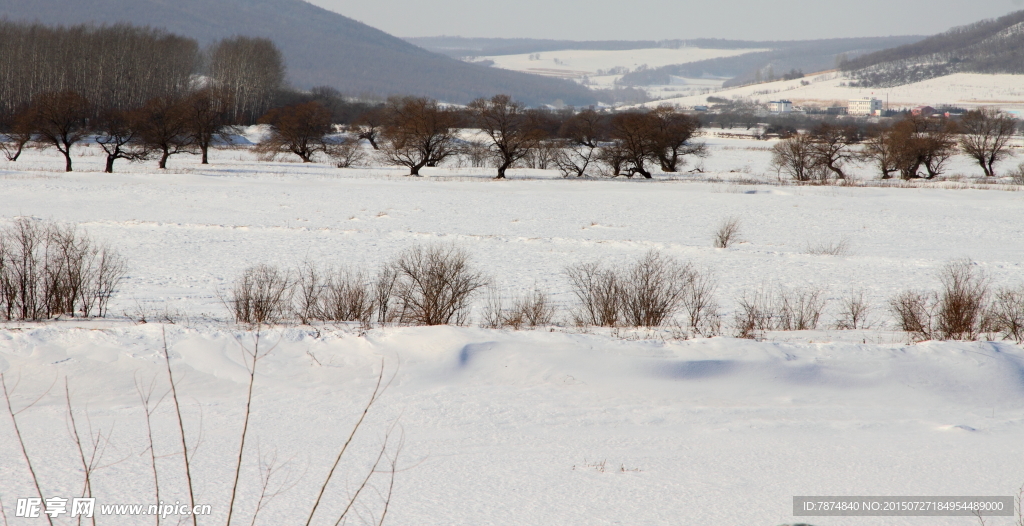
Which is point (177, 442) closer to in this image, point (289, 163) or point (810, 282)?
point (810, 282)

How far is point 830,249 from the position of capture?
81.5 ft

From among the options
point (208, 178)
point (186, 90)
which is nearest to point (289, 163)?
point (208, 178)

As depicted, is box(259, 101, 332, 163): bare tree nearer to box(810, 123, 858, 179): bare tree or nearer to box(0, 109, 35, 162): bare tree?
box(0, 109, 35, 162): bare tree

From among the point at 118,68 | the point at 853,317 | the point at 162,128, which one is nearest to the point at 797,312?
the point at 853,317

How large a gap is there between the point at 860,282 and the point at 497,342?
13651mm

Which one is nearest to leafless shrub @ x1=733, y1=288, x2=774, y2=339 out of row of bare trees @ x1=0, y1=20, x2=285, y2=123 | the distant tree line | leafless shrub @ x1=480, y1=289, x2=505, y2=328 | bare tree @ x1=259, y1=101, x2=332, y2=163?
leafless shrub @ x1=480, y1=289, x2=505, y2=328

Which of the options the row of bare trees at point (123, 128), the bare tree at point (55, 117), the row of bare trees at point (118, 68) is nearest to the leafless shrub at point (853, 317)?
the row of bare trees at point (123, 128)

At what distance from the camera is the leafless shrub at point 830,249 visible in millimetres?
23922

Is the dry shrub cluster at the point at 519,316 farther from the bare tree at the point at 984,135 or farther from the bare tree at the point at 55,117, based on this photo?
the bare tree at the point at 984,135

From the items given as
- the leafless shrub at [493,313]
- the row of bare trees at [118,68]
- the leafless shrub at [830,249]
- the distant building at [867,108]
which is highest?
the distant building at [867,108]

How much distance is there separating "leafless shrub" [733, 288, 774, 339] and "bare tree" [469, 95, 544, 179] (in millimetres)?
36885

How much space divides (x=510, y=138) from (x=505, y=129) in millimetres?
840

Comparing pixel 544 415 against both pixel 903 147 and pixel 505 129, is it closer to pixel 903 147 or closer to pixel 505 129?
pixel 505 129

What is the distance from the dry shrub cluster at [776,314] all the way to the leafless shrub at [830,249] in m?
7.16
